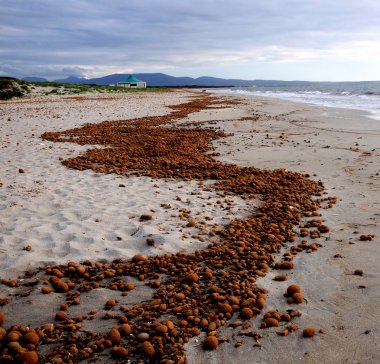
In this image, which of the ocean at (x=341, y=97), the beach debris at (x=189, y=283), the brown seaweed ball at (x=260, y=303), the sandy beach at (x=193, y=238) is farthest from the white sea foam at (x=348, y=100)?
the brown seaweed ball at (x=260, y=303)

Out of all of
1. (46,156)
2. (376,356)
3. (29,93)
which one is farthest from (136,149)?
(29,93)

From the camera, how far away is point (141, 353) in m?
2.79

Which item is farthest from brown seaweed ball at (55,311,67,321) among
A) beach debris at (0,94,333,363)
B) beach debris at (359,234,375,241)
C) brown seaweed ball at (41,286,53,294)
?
beach debris at (359,234,375,241)

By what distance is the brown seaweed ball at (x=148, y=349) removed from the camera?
275cm

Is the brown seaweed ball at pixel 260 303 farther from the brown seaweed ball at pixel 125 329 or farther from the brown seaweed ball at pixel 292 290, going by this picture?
the brown seaweed ball at pixel 125 329

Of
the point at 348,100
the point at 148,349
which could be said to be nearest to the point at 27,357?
the point at 148,349

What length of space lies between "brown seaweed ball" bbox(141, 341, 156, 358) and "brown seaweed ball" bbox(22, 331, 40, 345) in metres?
0.86

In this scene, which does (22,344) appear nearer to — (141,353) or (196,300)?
(141,353)

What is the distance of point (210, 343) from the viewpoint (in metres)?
2.89

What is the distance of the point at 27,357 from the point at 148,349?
2.97 ft

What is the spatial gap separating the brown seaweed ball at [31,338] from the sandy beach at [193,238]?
0.23m

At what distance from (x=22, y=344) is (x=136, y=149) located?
779 cm

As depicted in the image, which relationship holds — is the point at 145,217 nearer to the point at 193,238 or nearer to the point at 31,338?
the point at 193,238

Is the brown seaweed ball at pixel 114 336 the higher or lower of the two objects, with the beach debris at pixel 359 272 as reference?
lower
